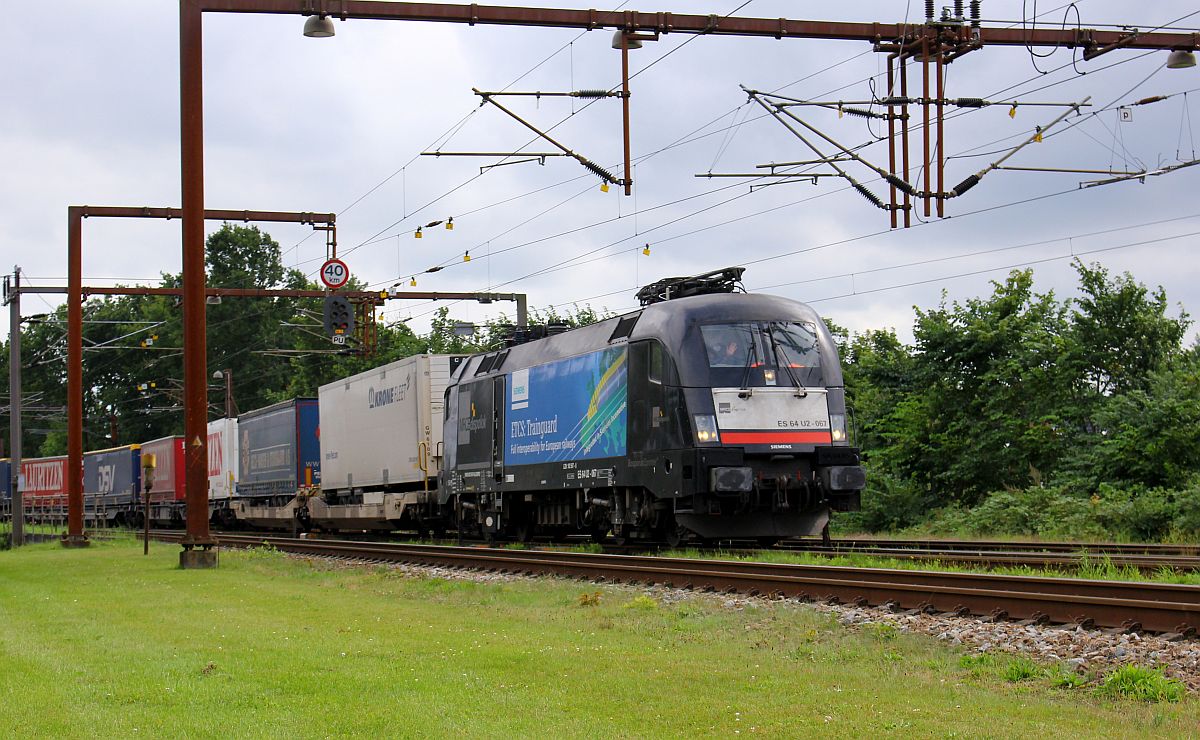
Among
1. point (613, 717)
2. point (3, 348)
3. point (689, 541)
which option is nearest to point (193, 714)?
point (613, 717)

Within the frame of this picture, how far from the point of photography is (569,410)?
850 inches

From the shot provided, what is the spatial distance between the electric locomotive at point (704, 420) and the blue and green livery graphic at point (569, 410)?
35 millimetres

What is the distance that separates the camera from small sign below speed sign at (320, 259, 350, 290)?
102 ft

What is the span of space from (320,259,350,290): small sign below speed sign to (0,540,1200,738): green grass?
54.4 feet

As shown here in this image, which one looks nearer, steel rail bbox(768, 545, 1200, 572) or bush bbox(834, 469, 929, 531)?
steel rail bbox(768, 545, 1200, 572)

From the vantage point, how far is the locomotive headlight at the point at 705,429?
1794cm

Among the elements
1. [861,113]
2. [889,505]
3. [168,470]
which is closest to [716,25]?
[861,113]

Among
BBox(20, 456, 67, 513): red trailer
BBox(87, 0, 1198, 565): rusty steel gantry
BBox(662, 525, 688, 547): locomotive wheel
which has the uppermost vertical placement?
BBox(87, 0, 1198, 565): rusty steel gantry

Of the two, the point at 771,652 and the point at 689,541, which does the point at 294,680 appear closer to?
the point at 771,652

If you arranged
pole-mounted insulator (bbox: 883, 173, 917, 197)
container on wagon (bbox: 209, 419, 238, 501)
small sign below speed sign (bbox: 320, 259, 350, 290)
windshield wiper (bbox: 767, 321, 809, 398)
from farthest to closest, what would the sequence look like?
container on wagon (bbox: 209, 419, 238, 501), small sign below speed sign (bbox: 320, 259, 350, 290), windshield wiper (bbox: 767, 321, 809, 398), pole-mounted insulator (bbox: 883, 173, 917, 197)

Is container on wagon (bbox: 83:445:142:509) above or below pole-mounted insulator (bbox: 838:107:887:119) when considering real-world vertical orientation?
below

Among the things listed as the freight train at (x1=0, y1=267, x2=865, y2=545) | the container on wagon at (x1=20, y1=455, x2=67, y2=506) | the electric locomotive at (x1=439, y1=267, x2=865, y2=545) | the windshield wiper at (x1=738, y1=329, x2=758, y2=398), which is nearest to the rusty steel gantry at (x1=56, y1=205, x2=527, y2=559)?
the freight train at (x1=0, y1=267, x2=865, y2=545)

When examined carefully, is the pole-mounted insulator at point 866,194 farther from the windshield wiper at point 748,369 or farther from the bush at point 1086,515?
the bush at point 1086,515

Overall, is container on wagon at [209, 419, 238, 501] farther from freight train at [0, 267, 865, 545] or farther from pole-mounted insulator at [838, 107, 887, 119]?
pole-mounted insulator at [838, 107, 887, 119]
